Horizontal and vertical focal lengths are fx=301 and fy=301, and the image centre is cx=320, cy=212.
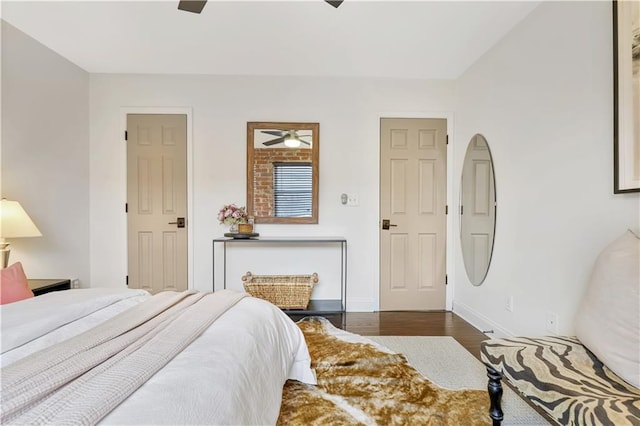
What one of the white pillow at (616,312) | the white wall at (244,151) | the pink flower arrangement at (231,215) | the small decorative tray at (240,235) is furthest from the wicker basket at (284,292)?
the white pillow at (616,312)

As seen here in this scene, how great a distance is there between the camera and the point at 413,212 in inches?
131

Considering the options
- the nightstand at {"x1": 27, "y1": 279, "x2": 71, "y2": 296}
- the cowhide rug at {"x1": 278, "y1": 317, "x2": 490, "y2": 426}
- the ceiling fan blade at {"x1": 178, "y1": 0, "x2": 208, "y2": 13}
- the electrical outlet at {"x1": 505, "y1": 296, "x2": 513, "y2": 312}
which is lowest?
the cowhide rug at {"x1": 278, "y1": 317, "x2": 490, "y2": 426}

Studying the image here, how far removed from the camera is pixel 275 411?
1211 mm

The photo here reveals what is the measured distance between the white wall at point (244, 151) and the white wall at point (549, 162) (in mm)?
1031

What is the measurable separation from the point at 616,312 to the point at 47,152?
411 cm

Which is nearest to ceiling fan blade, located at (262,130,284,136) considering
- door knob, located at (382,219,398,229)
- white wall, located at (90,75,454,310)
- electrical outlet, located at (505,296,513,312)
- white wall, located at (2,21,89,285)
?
white wall, located at (90,75,454,310)

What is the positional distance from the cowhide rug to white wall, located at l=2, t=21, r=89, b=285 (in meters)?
2.62

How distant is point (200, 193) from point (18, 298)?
6.31 feet

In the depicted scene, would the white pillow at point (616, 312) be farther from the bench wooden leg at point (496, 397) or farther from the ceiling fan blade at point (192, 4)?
the ceiling fan blade at point (192, 4)

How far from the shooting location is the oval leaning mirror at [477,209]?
8.75 ft

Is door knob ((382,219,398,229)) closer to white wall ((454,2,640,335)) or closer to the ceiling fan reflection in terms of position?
white wall ((454,2,640,335))

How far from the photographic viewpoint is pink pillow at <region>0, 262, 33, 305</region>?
Result: 1473mm

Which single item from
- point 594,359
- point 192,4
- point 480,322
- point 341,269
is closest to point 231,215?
point 341,269

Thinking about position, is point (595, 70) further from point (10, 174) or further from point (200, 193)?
point (10, 174)
